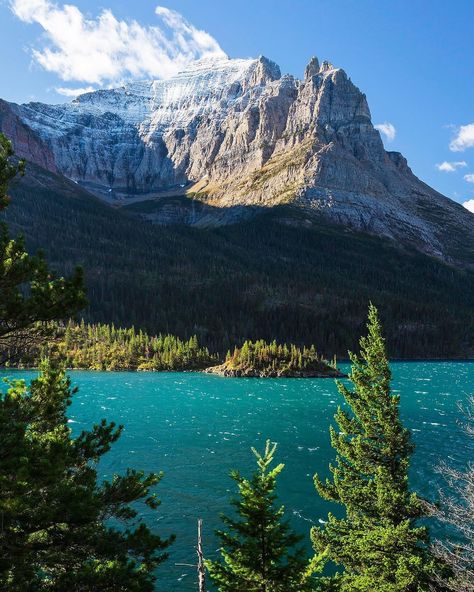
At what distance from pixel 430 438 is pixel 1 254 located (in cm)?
6887

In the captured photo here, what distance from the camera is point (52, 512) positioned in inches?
554

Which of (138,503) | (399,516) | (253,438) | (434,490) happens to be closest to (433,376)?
(253,438)

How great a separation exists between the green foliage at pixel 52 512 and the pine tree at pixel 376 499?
9.19 metres

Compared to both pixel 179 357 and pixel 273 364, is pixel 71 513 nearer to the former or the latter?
pixel 273 364

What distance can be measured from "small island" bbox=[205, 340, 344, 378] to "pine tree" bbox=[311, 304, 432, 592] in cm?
13850

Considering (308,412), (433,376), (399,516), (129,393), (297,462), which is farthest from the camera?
(433,376)

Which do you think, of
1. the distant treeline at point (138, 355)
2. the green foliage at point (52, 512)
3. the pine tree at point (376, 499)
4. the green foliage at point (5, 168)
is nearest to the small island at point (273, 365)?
the distant treeline at point (138, 355)

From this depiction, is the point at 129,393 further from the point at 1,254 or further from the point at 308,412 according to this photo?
the point at 1,254

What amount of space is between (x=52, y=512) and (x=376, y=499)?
16.9 m

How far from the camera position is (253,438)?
71250mm

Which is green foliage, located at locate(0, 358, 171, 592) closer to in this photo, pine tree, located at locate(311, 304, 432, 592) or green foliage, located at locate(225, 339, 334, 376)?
pine tree, located at locate(311, 304, 432, 592)

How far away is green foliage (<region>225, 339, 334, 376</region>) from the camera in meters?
168

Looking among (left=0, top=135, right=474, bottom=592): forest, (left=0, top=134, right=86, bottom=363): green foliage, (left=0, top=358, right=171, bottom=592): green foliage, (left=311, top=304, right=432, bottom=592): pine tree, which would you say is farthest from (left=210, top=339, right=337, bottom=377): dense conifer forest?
(left=0, top=134, right=86, bottom=363): green foliage

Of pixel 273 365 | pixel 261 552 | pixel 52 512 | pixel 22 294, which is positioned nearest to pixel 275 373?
pixel 273 365
